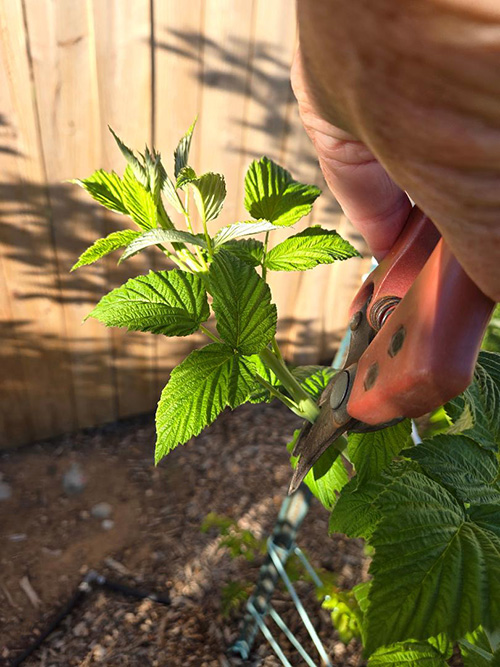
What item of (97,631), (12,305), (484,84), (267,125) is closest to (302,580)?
(97,631)

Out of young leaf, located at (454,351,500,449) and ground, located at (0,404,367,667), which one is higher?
young leaf, located at (454,351,500,449)

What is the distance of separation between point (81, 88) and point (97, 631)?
5.20 feet

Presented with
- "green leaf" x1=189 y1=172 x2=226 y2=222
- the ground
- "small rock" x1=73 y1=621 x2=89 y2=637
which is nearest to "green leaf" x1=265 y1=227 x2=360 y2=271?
"green leaf" x1=189 y1=172 x2=226 y2=222

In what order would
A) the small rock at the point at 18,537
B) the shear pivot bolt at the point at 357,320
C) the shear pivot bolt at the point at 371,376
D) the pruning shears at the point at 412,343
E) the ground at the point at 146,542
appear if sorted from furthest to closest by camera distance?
1. the small rock at the point at 18,537
2. the ground at the point at 146,542
3. the shear pivot bolt at the point at 357,320
4. the shear pivot bolt at the point at 371,376
5. the pruning shears at the point at 412,343

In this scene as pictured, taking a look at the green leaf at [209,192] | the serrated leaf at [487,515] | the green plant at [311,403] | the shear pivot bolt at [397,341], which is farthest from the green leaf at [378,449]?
the green leaf at [209,192]

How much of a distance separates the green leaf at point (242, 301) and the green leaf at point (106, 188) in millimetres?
149

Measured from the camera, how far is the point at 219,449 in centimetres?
236

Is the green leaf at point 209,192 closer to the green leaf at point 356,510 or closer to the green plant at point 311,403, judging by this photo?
the green plant at point 311,403

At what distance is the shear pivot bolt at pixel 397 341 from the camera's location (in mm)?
490

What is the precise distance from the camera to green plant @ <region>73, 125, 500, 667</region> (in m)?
0.58

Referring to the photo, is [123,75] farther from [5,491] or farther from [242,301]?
[5,491]

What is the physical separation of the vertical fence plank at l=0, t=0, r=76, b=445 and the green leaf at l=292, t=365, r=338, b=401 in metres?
1.25

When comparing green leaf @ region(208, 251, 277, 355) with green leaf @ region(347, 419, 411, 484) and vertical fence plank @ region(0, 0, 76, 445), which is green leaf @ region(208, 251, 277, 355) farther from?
vertical fence plank @ region(0, 0, 76, 445)

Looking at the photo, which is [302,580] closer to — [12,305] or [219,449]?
[219,449]
